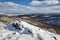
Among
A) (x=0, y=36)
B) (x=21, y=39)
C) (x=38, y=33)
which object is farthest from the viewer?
(x=0, y=36)

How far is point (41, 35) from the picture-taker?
3.22 m

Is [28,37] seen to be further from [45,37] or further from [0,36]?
[0,36]

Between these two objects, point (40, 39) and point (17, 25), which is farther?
point (17, 25)

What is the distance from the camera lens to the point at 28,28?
354cm

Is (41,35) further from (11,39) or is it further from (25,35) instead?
(11,39)

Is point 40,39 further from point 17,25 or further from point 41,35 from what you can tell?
point 17,25

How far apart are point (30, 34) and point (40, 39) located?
0.26m

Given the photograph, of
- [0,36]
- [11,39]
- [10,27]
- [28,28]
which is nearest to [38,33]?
[28,28]

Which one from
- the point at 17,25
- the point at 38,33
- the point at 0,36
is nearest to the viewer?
the point at 38,33

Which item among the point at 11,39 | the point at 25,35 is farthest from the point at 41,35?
the point at 11,39

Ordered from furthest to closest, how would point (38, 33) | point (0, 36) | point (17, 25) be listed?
point (17, 25) → point (0, 36) → point (38, 33)

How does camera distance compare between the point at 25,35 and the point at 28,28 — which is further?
the point at 28,28

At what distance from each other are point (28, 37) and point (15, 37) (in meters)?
0.25

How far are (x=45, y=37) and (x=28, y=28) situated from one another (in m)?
0.51
